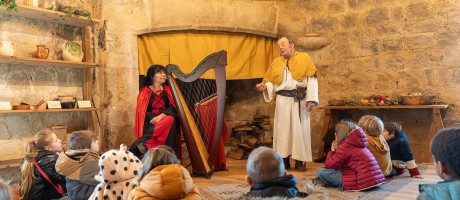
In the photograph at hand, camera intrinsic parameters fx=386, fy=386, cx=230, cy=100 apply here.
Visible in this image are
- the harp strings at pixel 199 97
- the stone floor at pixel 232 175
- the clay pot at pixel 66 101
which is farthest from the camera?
the clay pot at pixel 66 101

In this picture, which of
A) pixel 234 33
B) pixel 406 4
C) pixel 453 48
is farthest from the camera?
pixel 234 33

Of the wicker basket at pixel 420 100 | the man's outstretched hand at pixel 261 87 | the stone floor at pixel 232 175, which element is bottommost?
the stone floor at pixel 232 175

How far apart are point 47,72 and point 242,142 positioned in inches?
107

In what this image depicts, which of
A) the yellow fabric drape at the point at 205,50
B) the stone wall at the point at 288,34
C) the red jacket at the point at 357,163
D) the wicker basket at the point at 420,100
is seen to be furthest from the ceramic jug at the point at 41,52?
the wicker basket at the point at 420,100

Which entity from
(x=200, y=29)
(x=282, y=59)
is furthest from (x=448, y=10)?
(x=200, y=29)

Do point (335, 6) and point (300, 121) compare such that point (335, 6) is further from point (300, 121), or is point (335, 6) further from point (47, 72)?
point (47, 72)

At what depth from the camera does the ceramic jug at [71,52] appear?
13.6 ft

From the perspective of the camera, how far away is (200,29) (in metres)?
4.91

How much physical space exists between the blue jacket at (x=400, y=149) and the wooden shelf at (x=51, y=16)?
3.33 m

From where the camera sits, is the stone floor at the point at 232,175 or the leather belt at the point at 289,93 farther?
the leather belt at the point at 289,93

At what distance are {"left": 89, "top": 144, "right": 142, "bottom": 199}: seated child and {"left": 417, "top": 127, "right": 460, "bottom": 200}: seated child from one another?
1.40 meters

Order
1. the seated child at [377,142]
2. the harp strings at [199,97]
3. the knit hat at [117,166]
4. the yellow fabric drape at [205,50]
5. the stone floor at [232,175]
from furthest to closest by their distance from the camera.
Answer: the yellow fabric drape at [205,50], the harp strings at [199,97], the stone floor at [232,175], the seated child at [377,142], the knit hat at [117,166]

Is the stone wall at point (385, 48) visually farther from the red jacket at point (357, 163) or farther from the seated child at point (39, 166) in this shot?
the seated child at point (39, 166)

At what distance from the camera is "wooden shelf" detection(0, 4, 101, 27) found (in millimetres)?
3762
